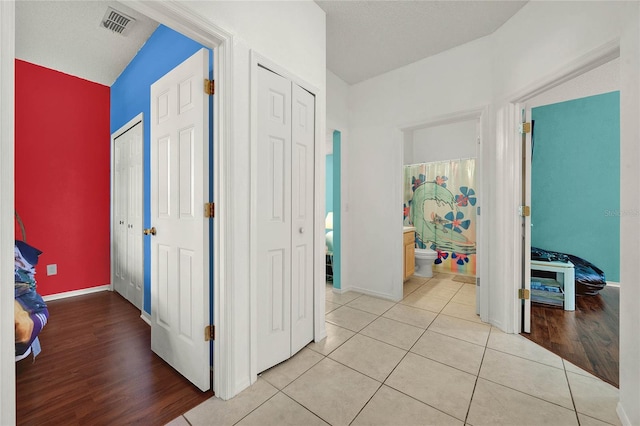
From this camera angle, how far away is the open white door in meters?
2.27

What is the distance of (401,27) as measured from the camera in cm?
246

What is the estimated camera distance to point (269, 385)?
1.60 meters

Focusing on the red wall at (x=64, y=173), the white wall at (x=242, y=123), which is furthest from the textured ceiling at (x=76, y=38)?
the white wall at (x=242, y=123)

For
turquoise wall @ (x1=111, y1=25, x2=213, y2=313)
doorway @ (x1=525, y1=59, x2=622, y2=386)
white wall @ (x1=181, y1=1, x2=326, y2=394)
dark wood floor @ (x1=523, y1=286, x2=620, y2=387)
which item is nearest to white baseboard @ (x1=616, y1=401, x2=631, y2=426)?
dark wood floor @ (x1=523, y1=286, x2=620, y2=387)

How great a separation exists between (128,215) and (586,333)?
470 centimetres

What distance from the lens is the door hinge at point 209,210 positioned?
153 cm

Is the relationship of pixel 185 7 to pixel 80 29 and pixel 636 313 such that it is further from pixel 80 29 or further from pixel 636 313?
pixel 636 313

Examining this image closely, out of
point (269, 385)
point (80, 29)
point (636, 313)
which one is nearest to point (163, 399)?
point (269, 385)

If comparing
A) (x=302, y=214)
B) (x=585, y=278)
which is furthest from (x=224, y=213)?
(x=585, y=278)

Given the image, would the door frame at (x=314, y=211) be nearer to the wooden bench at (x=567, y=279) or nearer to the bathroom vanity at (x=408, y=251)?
the bathroom vanity at (x=408, y=251)

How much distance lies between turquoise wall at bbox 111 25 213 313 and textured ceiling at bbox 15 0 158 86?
0.12m

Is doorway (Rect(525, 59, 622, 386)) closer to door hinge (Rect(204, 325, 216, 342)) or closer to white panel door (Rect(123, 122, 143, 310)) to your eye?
door hinge (Rect(204, 325, 216, 342))

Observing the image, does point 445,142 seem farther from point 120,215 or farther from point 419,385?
point 120,215
